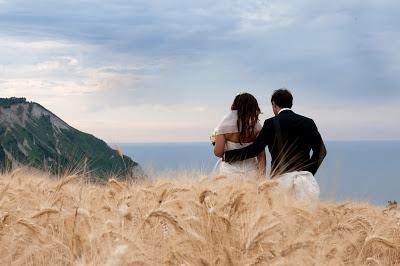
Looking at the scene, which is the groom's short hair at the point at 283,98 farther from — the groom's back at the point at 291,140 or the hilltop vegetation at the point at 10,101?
the hilltop vegetation at the point at 10,101

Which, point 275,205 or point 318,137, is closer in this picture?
point 275,205

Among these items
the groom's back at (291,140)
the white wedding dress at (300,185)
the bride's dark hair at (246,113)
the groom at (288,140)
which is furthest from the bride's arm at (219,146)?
the white wedding dress at (300,185)

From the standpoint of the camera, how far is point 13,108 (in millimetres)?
194250

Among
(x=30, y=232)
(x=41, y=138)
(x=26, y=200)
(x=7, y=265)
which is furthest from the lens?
(x=41, y=138)

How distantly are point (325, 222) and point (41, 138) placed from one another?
18697 centimetres

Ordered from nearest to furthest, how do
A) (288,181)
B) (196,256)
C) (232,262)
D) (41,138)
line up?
(232,262), (196,256), (288,181), (41,138)

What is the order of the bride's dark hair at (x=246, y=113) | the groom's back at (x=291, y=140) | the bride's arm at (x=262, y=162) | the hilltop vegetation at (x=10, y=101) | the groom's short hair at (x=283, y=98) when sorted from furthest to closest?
1. the hilltop vegetation at (x=10, y=101)
2. the bride's arm at (x=262, y=162)
3. the bride's dark hair at (x=246, y=113)
4. the groom's short hair at (x=283, y=98)
5. the groom's back at (x=291, y=140)

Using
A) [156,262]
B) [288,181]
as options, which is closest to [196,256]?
[156,262]

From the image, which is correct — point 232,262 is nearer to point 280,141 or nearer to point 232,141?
point 280,141

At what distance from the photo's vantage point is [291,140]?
751 cm

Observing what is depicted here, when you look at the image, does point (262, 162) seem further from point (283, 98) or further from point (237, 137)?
point (283, 98)

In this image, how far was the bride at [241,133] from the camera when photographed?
7984 millimetres

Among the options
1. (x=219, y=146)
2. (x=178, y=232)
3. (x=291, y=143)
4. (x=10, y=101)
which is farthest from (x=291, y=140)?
(x=10, y=101)

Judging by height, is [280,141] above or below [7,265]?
above
